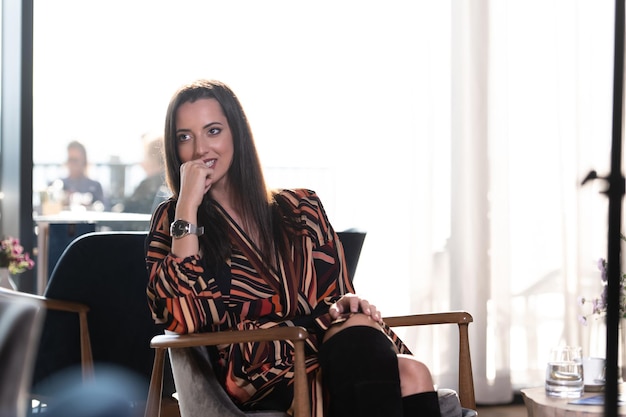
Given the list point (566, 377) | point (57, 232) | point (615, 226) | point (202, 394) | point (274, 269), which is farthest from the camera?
point (57, 232)

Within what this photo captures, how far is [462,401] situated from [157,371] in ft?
2.60

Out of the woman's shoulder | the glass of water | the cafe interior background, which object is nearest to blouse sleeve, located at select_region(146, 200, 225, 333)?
the woman's shoulder

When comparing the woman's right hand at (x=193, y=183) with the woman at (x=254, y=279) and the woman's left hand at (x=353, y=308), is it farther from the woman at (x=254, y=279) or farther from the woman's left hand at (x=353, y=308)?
the woman's left hand at (x=353, y=308)

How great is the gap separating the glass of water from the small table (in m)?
0.03

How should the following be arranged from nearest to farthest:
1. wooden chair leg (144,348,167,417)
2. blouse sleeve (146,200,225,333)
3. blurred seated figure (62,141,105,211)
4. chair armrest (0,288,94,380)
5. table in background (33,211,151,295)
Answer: blouse sleeve (146,200,225,333) < wooden chair leg (144,348,167,417) < chair armrest (0,288,94,380) < table in background (33,211,151,295) < blurred seated figure (62,141,105,211)

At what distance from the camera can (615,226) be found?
944mm

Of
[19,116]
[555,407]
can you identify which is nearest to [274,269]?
[555,407]

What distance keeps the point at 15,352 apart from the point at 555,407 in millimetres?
1803

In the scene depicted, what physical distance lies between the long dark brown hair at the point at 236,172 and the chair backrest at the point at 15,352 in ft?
4.12

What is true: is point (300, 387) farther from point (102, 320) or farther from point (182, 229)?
point (102, 320)

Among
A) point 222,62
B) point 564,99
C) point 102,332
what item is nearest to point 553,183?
point 564,99

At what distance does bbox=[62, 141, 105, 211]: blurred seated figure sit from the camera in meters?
5.08

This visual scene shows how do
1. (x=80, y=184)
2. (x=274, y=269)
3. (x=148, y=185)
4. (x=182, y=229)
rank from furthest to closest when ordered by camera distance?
(x=80, y=184) < (x=148, y=185) < (x=274, y=269) < (x=182, y=229)

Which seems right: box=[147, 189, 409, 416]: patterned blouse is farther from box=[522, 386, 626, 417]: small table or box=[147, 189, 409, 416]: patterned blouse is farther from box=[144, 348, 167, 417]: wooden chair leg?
box=[522, 386, 626, 417]: small table
